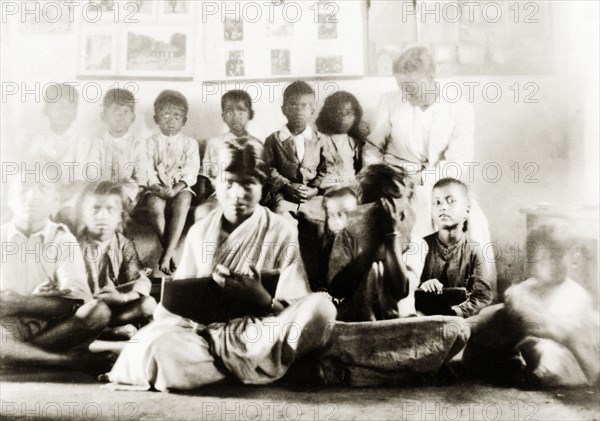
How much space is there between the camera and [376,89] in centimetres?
470

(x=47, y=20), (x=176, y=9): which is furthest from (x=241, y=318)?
(x=47, y=20)

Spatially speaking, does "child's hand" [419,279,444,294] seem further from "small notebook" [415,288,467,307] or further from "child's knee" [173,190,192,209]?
"child's knee" [173,190,192,209]

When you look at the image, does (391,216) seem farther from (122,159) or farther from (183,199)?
(122,159)

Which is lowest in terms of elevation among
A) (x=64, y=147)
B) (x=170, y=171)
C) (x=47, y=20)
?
(x=170, y=171)

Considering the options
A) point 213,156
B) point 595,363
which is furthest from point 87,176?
point 595,363

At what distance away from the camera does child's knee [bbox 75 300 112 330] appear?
4.52 metres

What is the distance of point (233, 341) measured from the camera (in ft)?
14.4

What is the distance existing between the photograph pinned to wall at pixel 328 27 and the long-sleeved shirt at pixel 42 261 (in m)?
2.61

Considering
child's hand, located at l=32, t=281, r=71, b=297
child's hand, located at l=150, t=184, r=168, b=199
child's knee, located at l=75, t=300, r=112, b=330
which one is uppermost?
child's hand, located at l=150, t=184, r=168, b=199

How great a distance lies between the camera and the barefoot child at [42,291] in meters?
4.52

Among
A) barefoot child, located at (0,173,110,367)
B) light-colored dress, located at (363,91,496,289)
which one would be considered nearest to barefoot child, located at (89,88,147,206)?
barefoot child, located at (0,173,110,367)

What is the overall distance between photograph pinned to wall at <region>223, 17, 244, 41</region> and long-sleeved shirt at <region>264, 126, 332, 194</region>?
2.81 feet

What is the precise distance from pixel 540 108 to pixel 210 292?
303cm

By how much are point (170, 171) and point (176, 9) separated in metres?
1.35
